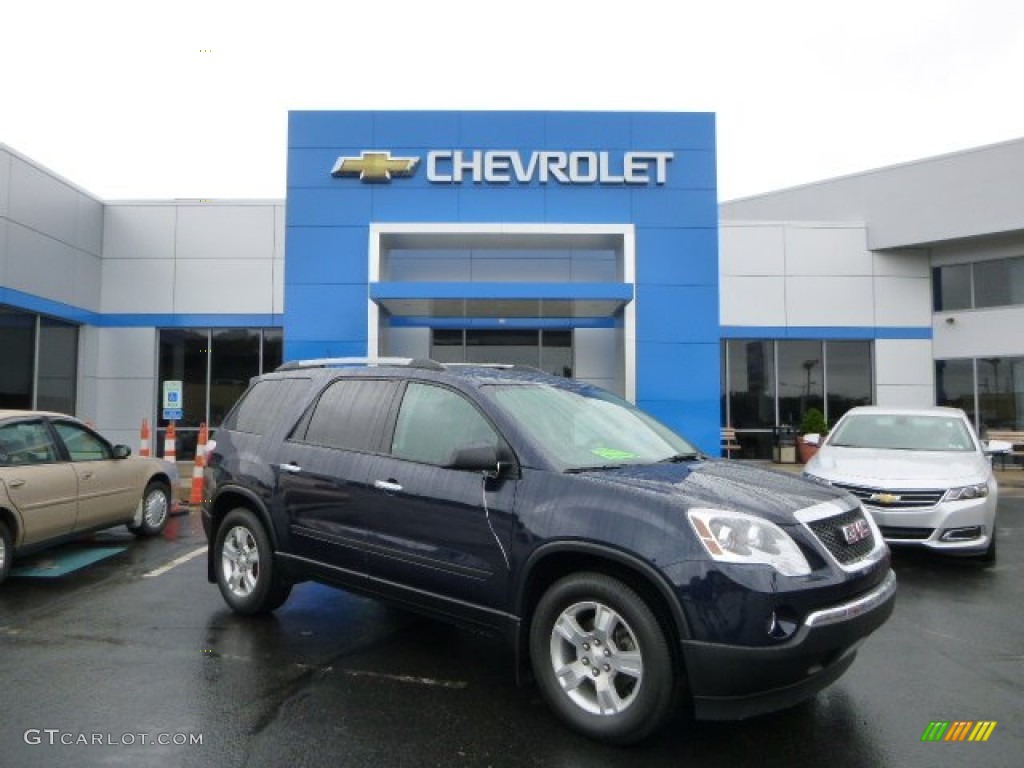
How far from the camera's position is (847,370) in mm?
19109

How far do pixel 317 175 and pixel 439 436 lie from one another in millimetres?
11645

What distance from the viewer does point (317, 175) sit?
47.6 feet

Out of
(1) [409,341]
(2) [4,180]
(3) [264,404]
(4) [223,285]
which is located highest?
(2) [4,180]

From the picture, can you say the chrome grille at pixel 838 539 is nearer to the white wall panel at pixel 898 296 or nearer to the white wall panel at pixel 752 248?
the white wall panel at pixel 752 248

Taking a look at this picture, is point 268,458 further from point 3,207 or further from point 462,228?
point 3,207

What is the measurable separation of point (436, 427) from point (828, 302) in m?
17.1

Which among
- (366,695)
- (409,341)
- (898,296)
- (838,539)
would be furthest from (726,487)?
(898,296)

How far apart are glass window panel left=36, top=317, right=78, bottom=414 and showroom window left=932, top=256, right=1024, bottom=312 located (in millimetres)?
21429

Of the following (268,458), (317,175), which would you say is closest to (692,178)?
(317,175)

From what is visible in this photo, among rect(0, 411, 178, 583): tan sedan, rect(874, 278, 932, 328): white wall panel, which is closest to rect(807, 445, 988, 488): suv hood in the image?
rect(0, 411, 178, 583): tan sedan

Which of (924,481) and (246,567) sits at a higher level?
(924,481)

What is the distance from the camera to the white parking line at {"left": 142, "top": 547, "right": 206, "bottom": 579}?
6.73m

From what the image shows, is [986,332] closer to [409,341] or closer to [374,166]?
[409,341]

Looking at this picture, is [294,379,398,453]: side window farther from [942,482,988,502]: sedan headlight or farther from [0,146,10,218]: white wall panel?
[0,146,10,218]: white wall panel
